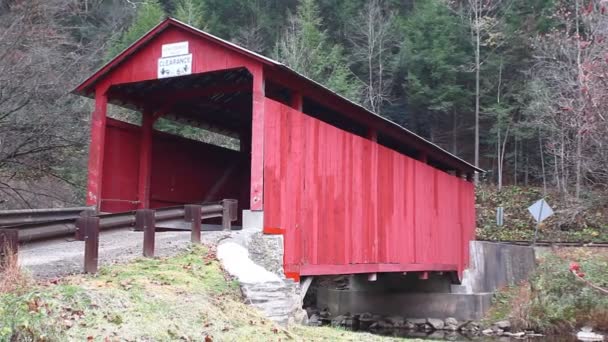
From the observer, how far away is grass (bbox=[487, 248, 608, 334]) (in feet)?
44.8

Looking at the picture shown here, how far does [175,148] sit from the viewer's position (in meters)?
11.6

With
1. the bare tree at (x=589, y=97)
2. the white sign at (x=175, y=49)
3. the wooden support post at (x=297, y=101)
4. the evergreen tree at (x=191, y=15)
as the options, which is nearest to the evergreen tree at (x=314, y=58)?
the evergreen tree at (x=191, y=15)

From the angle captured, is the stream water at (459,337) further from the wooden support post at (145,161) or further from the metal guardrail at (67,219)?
the metal guardrail at (67,219)

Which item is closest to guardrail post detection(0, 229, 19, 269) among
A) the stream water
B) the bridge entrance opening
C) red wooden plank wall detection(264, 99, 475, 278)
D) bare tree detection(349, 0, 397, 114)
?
red wooden plank wall detection(264, 99, 475, 278)

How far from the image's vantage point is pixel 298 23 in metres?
29.7

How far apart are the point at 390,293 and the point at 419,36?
1561 cm

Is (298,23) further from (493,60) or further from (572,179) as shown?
(572,179)

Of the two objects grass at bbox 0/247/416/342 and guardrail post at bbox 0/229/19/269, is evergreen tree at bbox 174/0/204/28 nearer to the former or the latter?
→ grass at bbox 0/247/416/342

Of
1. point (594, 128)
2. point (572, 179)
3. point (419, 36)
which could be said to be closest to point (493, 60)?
point (419, 36)

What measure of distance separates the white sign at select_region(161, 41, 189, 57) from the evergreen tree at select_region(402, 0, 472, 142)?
19.5m

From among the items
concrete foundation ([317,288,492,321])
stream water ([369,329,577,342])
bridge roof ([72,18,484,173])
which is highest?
bridge roof ([72,18,484,173])

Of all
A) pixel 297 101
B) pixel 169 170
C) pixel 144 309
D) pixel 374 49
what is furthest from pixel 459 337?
pixel 374 49

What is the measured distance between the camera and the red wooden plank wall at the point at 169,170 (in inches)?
392

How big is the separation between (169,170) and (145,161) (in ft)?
3.28
